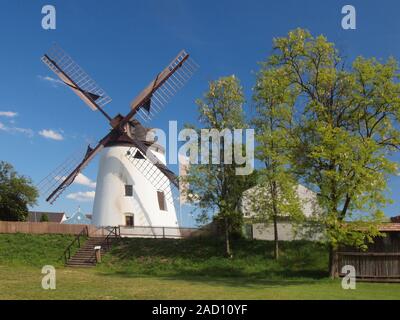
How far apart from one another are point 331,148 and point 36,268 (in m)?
19.4

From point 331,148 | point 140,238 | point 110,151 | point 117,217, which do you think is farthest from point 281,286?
point 110,151

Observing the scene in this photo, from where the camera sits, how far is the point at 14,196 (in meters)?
49.4

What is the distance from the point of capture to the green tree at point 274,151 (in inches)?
981

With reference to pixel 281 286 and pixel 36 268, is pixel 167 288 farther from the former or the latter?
pixel 36 268

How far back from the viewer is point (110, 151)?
1551 inches

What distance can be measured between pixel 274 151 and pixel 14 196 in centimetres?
3264

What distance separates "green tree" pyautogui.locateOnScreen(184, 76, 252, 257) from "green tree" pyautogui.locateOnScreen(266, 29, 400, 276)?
606cm

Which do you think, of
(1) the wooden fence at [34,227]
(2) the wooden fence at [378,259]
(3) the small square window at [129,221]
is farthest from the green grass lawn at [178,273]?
(3) the small square window at [129,221]

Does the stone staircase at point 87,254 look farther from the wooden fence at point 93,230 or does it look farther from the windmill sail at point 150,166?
the windmill sail at point 150,166

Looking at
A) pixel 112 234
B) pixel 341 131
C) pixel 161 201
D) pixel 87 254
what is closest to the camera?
pixel 341 131

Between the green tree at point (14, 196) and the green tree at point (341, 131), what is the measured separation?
32425 millimetres

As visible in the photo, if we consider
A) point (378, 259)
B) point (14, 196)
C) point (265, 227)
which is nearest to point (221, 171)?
point (265, 227)

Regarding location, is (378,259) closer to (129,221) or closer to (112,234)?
(112,234)
